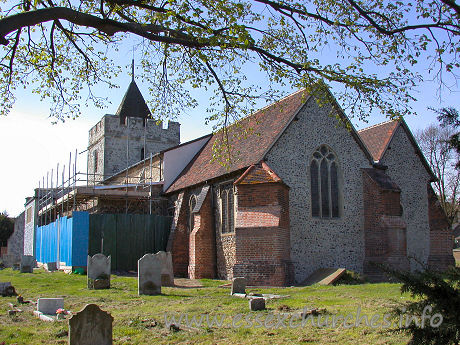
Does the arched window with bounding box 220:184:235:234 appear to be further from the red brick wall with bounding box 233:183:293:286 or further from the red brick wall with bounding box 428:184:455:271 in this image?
the red brick wall with bounding box 428:184:455:271

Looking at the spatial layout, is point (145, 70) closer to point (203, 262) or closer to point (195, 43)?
point (195, 43)

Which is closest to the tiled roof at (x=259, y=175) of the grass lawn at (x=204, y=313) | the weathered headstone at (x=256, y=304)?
the grass lawn at (x=204, y=313)

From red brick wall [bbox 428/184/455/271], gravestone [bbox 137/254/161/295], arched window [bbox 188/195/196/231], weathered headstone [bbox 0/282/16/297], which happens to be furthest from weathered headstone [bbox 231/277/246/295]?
red brick wall [bbox 428/184/455/271]

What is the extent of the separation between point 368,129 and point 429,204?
562 centimetres

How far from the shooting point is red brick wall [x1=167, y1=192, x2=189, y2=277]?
23.8 metres

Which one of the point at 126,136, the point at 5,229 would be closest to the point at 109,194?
the point at 126,136

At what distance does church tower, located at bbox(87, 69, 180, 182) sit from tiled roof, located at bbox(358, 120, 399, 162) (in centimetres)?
1626

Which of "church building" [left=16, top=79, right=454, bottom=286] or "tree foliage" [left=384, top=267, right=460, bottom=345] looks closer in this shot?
"tree foliage" [left=384, top=267, right=460, bottom=345]

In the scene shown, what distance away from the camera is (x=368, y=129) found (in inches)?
1095

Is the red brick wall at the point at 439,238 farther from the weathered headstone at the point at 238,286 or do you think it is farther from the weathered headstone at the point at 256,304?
the weathered headstone at the point at 256,304

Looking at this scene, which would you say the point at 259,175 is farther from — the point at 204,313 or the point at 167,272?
the point at 204,313

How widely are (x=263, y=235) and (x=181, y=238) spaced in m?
7.09

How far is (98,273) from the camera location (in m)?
16.8

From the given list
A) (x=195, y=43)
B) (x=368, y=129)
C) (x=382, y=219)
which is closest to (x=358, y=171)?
(x=382, y=219)
